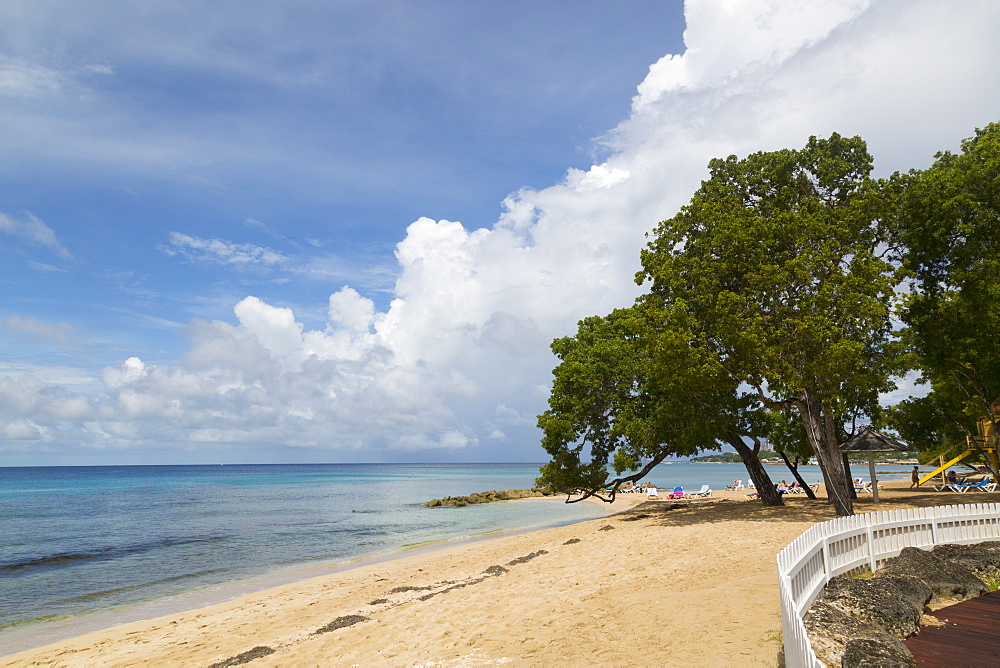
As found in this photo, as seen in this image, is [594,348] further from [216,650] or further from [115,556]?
[115,556]

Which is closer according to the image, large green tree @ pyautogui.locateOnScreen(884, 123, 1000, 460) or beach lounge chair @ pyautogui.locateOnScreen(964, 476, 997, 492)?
large green tree @ pyautogui.locateOnScreen(884, 123, 1000, 460)

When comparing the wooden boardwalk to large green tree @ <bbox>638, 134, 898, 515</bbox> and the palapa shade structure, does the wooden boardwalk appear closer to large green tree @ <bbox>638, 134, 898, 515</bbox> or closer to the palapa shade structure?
large green tree @ <bbox>638, 134, 898, 515</bbox>

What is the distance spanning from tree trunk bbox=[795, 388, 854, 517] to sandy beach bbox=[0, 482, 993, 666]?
2.97 feet

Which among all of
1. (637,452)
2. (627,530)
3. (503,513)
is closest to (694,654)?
(627,530)

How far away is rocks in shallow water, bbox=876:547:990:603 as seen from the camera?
8.09 m

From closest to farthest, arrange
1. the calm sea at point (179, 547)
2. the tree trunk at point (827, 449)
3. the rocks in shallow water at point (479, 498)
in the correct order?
the calm sea at point (179, 547) → the tree trunk at point (827, 449) → the rocks in shallow water at point (479, 498)

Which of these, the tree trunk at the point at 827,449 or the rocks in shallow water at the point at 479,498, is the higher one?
the tree trunk at the point at 827,449

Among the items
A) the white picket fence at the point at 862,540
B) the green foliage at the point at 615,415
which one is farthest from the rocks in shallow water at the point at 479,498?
the white picket fence at the point at 862,540

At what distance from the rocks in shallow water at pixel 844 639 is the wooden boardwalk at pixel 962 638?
0.53 m

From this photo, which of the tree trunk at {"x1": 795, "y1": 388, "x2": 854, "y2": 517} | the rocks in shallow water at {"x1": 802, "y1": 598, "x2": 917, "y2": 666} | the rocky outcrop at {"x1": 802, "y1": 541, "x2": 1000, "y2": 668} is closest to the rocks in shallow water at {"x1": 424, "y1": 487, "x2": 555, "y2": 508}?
the tree trunk at {"x1": 795, "y1": 388, "x2": 854, "y2": 517}

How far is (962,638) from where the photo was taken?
21.8 ft

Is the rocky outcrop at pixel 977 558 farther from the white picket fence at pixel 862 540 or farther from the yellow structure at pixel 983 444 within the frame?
the yellow structure at pixel 983 444

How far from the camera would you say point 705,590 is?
9844 millimetres

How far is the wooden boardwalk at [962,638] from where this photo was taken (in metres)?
6.06
